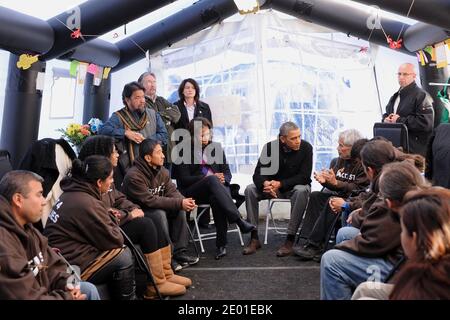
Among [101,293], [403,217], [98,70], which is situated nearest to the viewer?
[403,217]

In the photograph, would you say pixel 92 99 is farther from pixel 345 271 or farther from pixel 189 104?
pixel 345 271

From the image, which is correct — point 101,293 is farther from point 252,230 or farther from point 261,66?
point 261,66

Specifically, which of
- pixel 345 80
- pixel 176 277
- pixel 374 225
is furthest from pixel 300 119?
pixel 374 225

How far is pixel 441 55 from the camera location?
3863mm

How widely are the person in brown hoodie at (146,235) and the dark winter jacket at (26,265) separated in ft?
2.63

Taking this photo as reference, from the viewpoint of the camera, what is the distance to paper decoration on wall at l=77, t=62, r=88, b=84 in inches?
168

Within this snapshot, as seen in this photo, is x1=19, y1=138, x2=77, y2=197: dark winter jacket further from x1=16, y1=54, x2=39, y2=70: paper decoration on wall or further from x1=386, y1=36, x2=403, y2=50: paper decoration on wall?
x1=386, y1=36, x2=403, y2=50: paper decoration on wall

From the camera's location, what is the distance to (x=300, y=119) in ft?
15.8

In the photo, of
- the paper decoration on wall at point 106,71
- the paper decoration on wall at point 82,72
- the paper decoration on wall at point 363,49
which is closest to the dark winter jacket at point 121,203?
the paper decoration on wall at point 82,72

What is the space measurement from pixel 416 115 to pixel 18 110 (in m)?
3.28

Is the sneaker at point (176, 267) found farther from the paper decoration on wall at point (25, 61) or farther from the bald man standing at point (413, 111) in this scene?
A: the bald man standing at point (413, 111)

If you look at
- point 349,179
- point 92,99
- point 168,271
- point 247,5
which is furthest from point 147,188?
point 247,5

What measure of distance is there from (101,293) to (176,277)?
735 mm

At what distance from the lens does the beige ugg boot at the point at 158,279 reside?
2.55 m
